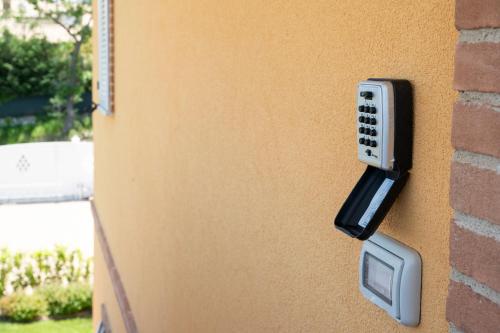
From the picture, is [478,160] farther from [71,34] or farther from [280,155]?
[71,34]

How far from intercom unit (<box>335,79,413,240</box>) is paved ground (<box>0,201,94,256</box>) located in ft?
48.4

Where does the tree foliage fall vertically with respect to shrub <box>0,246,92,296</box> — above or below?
above

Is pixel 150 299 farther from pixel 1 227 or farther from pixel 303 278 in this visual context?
pixel 1 227

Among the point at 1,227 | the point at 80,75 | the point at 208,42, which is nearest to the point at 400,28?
the point at 208,42

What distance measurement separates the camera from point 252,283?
2.50 m

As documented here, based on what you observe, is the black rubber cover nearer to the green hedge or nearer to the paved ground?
the green hedge

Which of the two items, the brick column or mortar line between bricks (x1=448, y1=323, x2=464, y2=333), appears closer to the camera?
the brick column

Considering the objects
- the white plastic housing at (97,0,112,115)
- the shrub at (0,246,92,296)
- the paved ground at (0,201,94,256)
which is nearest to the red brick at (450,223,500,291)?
the white plastic housing at (97,0,112,115)

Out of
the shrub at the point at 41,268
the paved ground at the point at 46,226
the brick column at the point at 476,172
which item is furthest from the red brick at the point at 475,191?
the paved ground at the point at 46,226

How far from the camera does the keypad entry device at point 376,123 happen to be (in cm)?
141

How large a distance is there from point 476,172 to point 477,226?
0.08 meters

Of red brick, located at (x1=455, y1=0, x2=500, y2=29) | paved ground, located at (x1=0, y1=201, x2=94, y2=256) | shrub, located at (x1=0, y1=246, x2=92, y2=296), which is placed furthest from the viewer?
paved ground, located at (x1=0, y1=201, x2=94, y2=256)

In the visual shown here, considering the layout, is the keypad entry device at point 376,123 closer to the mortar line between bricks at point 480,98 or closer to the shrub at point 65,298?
the mortar line between bricks at point 480,98

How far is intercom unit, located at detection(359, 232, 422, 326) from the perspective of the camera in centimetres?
143
